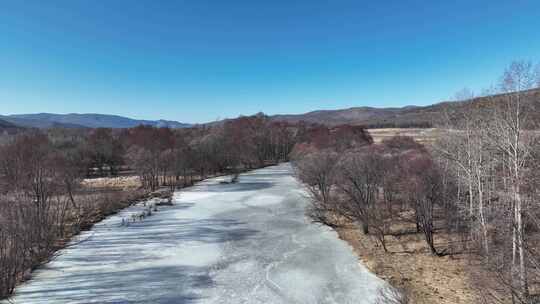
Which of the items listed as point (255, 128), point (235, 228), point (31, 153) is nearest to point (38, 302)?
point (235, 228)

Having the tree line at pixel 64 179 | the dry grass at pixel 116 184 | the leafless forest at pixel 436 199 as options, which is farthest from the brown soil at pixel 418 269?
the dry grass at pixel 116 184

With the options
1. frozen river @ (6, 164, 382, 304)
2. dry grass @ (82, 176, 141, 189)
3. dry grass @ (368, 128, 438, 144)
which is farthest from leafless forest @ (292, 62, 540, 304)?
dry grass @ (82, 176, 141, 189)

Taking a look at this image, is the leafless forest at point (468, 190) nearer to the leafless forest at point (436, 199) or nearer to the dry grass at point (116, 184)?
the leafless forest at point (436, 199)

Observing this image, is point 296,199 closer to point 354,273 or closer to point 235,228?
point 235,228

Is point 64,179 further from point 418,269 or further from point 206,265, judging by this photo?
point 418,269

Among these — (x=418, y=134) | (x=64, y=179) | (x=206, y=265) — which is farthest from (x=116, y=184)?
(x=418, y=134)
